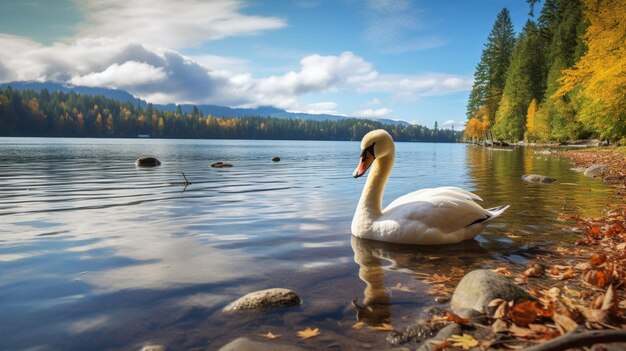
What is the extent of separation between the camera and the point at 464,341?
3.44m

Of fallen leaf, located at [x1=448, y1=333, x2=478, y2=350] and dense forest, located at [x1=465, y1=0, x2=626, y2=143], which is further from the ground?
dense forest, located at [x1=465, y1=0, x2=626, y2=143]

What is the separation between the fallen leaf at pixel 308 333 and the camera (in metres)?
3.86

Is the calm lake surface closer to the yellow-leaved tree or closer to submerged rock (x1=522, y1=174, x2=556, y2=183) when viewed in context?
submerged rock (x1=522, y1=174, x2=556, y2=183)

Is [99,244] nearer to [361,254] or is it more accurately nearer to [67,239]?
[67,239]

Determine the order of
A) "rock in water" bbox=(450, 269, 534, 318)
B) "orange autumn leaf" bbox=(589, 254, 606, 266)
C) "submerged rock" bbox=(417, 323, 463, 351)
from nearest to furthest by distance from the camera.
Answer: "submerged rock" bbox=(417, 323, 463, 351), "rock in water" bbox=(450, 269, 534, 318), "orange autumn leaf" bbox=(589, 254, 606, 266)

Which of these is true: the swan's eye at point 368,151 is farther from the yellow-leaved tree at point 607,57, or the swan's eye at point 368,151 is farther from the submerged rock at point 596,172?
the yellow-leaved tree at point 607,57

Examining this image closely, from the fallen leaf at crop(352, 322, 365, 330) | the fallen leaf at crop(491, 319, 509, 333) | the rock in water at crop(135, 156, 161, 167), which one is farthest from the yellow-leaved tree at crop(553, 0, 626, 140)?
the rock in water at crop(135, 156, 161, 167)

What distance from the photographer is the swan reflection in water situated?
4.47 metres

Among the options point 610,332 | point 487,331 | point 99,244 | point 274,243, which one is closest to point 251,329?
point 487,331

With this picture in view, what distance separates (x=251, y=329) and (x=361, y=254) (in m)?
2.96

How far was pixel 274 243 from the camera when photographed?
764 cm

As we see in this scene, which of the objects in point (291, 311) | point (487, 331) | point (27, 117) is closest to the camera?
point (487, 331)

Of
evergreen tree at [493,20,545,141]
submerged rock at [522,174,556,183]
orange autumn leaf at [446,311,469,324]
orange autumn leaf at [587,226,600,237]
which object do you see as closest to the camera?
orange autumn leaf at [446,311,469,324]

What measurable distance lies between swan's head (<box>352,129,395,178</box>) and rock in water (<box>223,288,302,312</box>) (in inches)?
122
